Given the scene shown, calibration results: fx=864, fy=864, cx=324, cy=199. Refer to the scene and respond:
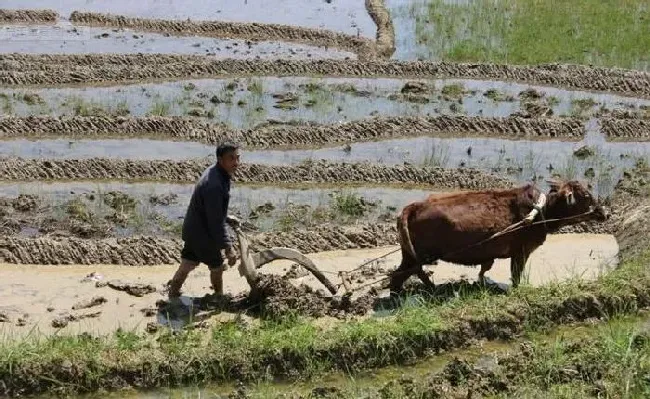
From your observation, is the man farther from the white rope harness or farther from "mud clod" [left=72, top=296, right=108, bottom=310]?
the white rope harness

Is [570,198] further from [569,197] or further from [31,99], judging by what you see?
[31,99]

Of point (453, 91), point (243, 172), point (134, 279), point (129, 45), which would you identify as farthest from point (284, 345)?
point (129, 45)

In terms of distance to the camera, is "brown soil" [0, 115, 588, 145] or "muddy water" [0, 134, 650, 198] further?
"brown soil" [0, 115, 588, 145]

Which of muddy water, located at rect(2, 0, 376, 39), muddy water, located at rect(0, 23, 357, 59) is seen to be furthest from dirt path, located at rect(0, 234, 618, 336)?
muddy water, located at rect(2, 0, 376, 39)

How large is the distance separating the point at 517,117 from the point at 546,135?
0.55 meters

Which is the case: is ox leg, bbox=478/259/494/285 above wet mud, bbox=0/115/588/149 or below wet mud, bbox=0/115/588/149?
below

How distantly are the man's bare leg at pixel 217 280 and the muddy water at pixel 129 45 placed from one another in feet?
31.5

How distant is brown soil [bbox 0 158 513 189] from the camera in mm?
10531

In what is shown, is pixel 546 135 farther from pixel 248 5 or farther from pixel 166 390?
pixel 248 5

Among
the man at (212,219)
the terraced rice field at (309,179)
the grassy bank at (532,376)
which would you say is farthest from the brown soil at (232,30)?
the grassy bank at (532,376)

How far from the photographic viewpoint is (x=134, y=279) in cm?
792

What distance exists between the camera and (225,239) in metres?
6.77

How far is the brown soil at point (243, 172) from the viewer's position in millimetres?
10531

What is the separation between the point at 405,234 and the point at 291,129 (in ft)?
16.9
